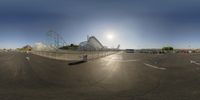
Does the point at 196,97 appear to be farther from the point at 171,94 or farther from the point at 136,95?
the point at 136,95

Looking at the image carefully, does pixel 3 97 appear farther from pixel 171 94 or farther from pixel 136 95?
pixel 171 94

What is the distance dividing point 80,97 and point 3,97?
2.94 meters

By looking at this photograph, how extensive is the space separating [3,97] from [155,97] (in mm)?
5754

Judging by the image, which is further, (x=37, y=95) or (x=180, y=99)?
(x=37, y=95)

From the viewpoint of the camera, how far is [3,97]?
321 inches

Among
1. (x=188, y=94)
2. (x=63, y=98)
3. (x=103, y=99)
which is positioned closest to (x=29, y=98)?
(x=63, y=98)

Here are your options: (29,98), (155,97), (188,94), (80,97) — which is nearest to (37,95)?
(29,98)

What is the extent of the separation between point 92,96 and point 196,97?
12.8 feet

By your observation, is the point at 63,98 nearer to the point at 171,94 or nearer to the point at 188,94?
the point at 171,94

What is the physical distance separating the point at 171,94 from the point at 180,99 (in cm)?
93

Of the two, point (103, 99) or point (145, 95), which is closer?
point (103, 99)

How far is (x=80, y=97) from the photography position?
8141 mm

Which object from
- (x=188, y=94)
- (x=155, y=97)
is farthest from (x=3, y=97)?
(x=188, y=94)

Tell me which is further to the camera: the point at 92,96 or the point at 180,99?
the point at 92,96
